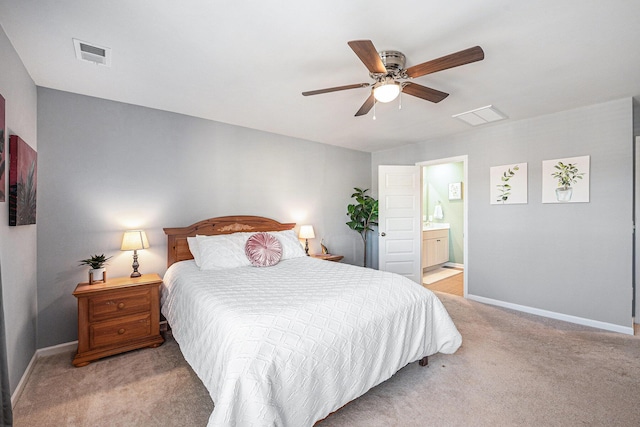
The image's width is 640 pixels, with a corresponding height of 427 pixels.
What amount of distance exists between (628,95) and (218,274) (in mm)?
4480

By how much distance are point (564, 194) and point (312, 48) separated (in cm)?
337

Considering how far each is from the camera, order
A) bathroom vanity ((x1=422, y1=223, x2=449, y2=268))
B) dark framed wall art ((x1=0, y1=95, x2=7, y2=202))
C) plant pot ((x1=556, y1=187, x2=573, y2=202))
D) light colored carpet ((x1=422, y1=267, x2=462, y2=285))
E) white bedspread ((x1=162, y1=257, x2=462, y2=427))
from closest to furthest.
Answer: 1. white bedspread ((x1=162, y1=257, x2=462, y2=427))
2. dark framed wall art ((x1=0, y1=95, x2=7, y2=202))
3. plant pot ((x1=556, y1=187, x2=573, y2=202))
4. light colored carpet ((x1=422, y1=267, x2=462, y2=285))
5. bathroom vanity ((x1=422, y1=223, x2=449, y2=268))

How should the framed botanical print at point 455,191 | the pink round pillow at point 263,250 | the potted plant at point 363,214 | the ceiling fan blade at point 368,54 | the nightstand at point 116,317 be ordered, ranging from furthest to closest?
the framed botanical print at point 455,191 → the potted plant at point 363,214 → the pink round pillow at point 263,250 → the nightstand at point 116,317 → the ceiling fan blade at point 368,54

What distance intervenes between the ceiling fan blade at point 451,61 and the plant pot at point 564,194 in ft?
8.68

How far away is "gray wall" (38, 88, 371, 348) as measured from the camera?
271 centimetres

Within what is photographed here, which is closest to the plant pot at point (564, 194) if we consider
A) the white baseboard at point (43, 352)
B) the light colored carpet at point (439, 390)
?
the light colored carpet at point (439, 390)

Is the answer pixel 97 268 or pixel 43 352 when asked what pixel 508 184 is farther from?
pixel 43 352

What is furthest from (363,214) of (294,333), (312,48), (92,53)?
(92,53)

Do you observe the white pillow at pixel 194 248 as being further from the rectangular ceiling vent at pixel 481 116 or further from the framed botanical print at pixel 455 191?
the framed botanical print at pixel 455 191

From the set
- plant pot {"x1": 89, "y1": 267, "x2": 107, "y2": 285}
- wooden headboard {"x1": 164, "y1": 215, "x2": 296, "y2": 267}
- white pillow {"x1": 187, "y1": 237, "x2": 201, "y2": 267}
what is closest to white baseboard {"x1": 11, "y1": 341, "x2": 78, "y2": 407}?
plant pot {"x1": 89, "y1": 267, "x2": 107, "y2": 285}

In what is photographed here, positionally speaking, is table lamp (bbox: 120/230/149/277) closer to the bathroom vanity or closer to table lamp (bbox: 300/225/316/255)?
table lamp (bbox: 300/225/316/255)

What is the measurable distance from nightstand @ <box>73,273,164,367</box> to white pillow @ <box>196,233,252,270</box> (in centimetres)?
48

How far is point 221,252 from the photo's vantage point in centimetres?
311

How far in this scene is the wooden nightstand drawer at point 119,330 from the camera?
2508 mm
